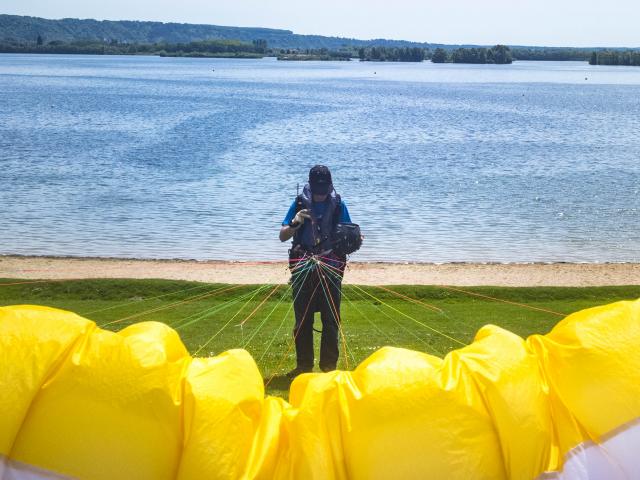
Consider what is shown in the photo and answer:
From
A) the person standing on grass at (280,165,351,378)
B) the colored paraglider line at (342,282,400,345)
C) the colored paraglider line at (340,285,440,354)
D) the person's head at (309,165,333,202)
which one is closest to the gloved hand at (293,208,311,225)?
the person standing on grass at (280,165,351,378)

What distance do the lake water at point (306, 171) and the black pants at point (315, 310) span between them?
13.4 m

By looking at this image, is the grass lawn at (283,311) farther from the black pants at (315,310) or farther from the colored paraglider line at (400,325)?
the black pants at (315,310)

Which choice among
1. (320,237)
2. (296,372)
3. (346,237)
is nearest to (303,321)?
(296,372)

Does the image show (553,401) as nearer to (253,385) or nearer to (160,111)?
(253,385)

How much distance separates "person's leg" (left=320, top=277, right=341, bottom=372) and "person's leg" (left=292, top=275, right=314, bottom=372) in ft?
0.40

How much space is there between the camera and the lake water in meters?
23.8

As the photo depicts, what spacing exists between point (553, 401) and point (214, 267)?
14.7 metres

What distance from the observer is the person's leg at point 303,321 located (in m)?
7.72

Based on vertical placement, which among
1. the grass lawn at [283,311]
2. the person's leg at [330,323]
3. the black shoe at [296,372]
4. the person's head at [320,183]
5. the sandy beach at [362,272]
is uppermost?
the person's head at [320,183]

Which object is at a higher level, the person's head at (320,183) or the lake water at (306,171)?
the person's head at (320,183)

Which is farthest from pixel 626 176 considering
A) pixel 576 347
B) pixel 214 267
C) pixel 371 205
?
pixel 576 347

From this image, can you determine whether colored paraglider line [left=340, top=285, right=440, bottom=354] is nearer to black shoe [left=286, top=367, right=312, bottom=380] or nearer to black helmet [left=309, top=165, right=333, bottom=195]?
black shoe [left=286, top=367, right=312, bottom=380]

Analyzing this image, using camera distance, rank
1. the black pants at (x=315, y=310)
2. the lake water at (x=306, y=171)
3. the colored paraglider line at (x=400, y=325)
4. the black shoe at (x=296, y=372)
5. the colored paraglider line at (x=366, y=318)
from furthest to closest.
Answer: the lake water at (x=306, y=171) < the colored paraglider line at (x=366, y=318) < the colored paraglider line at (x=400, y=325) < the black shoe at (x=296, y=372) < the black pants at (x=315, y=310)

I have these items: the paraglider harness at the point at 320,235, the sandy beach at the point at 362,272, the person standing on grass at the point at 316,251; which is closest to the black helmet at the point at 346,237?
the paraglider harness at the point at 320,235
